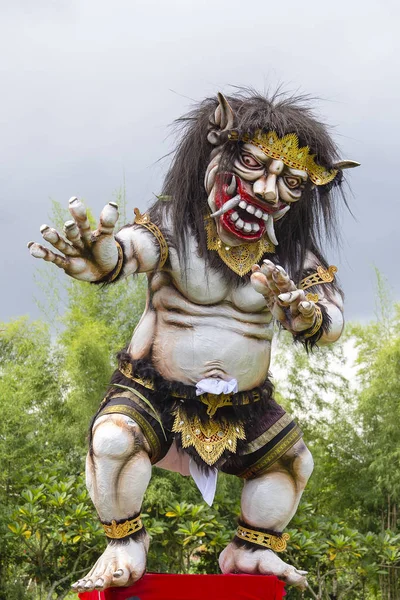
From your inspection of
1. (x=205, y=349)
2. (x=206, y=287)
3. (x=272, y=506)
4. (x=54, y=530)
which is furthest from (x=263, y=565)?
(x=54, y=530)

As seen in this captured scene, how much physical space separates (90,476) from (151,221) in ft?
2.57

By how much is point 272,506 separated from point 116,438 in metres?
0.56

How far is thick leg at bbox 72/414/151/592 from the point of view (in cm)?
275

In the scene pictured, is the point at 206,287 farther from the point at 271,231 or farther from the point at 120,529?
the point at 120,529

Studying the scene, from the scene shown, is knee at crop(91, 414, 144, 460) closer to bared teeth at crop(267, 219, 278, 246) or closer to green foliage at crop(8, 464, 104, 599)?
bared teeth at crop(267, 219, 278, 246)

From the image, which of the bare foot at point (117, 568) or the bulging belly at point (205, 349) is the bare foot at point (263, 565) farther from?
the bulging belly at point (205, 349)

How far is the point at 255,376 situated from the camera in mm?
2939

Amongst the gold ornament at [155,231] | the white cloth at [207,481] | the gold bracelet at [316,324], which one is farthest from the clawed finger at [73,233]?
the white cloth at [207,481]

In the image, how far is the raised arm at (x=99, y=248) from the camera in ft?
8.18

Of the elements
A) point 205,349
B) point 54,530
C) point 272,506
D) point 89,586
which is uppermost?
point 205,349

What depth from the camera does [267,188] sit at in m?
2.80

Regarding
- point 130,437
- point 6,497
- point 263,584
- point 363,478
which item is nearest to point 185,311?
point 130,437

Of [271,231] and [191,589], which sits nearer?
[191,589]

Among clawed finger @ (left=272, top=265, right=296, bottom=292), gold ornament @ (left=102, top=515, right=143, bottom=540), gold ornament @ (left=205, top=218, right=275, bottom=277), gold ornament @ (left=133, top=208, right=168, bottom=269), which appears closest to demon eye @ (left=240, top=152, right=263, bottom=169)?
gold ornament @ (left=205, top=218, right=275, bottom=277)
